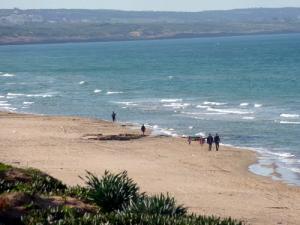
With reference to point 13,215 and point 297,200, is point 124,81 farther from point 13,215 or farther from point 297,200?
point 13,215

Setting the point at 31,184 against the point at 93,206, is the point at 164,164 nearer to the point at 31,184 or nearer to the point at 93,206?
the point at 31,184

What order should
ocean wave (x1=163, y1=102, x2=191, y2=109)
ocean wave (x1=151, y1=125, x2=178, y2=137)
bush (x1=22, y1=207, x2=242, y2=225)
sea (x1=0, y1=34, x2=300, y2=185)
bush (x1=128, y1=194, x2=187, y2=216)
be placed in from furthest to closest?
ocean wave (x1=163, y1=102, x2=191, y2=109)
ocean wave (x1=151, y1=125, x2=178, y2=137)
sea (x1=0, y1=34, x2=300, y2=185)
bush (x1=128, y1=194, x2=187, y2=216)
bush (x1=22, y1=207, x2=242, y2=225)

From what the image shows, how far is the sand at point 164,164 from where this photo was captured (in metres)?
22.0

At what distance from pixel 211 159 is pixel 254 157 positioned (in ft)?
6.32

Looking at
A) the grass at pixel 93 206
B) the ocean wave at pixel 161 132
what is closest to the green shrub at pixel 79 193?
the grass at pixel 93 206

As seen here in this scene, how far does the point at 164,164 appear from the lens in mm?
30781

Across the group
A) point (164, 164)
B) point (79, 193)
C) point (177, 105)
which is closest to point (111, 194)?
point (79, 193)

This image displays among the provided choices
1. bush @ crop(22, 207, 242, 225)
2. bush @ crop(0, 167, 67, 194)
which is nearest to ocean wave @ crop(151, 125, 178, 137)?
bush @ crop(0, 167, 67, 194)

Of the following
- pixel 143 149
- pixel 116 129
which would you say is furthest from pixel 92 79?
pixel 143 149

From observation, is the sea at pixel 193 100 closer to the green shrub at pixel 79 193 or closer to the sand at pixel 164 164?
the sand at pixel 164 164

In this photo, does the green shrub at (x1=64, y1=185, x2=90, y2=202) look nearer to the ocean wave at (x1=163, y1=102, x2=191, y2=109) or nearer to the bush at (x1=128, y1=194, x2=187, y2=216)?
the bush at (x1=128, y1=194, x2=187, y2=216)

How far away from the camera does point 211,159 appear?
32.8m

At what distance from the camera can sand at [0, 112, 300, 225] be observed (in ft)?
72.3

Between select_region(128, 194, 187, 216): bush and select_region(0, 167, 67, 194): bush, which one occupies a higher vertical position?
select_region(0, 167, 67, 194): bush
